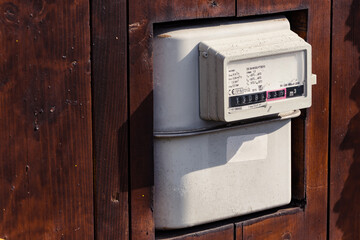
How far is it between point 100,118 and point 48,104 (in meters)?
0.19

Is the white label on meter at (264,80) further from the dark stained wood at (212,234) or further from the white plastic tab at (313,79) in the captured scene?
the dark stained wood at (212,234)

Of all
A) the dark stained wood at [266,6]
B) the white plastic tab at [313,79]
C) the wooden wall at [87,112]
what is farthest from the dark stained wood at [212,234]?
the dark stained wood at [266,6]

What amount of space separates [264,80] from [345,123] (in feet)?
1.82

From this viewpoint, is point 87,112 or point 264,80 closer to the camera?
point 87,112

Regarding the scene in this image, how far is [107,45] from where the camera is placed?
277cm

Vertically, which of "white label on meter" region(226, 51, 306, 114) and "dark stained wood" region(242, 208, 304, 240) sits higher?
"white label on meter" region(226, 51, 306, 114)

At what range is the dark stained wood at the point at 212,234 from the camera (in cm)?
306

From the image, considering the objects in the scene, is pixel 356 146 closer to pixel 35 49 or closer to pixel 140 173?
pixel 140 173

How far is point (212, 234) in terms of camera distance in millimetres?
3113

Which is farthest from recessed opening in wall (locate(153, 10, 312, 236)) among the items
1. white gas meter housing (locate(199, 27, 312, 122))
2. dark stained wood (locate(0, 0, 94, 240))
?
dark stained wood (locate(0, 0, 94, 240))

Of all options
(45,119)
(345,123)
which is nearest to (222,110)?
(45,119)

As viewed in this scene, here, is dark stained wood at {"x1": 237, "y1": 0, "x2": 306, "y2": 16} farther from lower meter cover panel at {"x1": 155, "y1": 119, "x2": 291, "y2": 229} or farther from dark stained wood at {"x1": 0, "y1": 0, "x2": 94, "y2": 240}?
dark stained wood at {"x1": 0, "y1": 0, "x2": 94, "y2": 240}

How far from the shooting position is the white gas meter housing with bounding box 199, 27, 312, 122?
288cm

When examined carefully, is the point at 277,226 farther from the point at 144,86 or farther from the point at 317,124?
the point at 144,86
